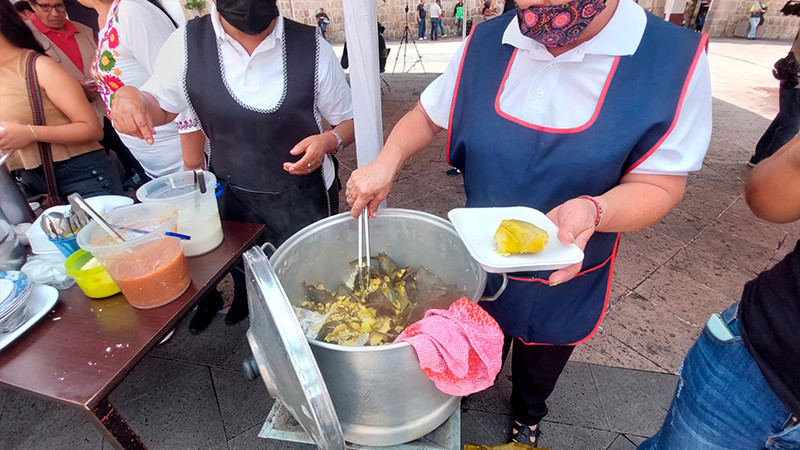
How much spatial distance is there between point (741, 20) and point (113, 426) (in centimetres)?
2351

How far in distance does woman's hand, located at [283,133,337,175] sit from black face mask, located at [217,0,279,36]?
1.78 ft

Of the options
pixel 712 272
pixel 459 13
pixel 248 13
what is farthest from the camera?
pixel 459 13

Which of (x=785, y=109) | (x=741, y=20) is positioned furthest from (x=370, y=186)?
(x=741, y=20)

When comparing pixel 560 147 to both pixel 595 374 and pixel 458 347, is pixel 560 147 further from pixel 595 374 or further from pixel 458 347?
pixel 595 374

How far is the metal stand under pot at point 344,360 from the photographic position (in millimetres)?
870

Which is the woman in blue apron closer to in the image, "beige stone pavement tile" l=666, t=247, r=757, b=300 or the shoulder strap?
the shoulder strap

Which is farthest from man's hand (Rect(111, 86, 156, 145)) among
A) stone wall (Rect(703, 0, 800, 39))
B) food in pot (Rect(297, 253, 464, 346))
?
stone wall (Rect(703, 0, 800, 39))

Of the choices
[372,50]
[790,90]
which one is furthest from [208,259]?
[790,90]

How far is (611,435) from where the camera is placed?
6.73 ft

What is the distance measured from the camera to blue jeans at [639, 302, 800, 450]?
107 centimetres

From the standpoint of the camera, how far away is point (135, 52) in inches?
89.0

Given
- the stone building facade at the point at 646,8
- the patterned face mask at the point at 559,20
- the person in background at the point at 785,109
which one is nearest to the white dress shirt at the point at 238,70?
the patterned face mask at the point at 559,20

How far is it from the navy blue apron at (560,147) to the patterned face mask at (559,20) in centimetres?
15

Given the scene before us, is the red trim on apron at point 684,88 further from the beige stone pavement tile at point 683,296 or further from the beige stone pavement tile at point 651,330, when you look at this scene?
the beige stone pavement tile at point 683,296
